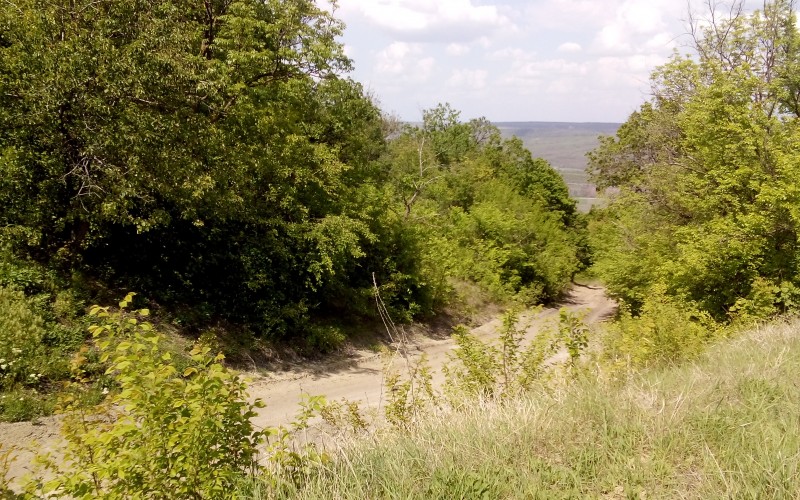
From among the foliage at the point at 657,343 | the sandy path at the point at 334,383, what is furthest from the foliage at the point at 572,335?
the sandy path at the point at 334,383

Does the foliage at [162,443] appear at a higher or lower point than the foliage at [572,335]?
higher

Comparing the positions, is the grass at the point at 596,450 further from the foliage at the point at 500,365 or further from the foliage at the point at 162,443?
the foliage at the point at 500,365

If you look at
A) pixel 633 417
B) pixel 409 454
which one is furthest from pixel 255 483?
pixel 633 417

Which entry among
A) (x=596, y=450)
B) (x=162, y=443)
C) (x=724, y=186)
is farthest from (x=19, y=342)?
(x=724, y=186)

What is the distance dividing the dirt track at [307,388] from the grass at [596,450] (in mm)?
2584

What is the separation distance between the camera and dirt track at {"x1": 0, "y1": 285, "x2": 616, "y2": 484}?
7.70m

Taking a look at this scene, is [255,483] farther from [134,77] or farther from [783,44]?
[783,44]

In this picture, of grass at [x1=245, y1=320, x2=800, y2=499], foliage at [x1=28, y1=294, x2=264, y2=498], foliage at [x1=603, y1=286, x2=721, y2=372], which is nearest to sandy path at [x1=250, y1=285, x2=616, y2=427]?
foliage at [x1=603, y1=286, x2=721, y2=372]

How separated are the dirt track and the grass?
258 cm

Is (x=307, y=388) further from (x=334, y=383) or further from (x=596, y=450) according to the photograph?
(x=596, y=450)

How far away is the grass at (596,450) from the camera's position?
136 inches

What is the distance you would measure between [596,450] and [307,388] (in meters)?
9.67

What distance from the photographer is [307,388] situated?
12688 mm

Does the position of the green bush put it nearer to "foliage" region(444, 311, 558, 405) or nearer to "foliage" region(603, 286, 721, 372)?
"foliage" region(444, 311, 558, 405)
